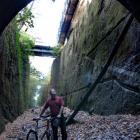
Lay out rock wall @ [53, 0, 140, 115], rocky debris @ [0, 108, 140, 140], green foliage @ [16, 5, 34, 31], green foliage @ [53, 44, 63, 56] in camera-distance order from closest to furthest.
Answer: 1. rocky debris @ [0, 108, 140, 140]
2. rock wall @ [53, 0, 140, 115]
3. green foliage @ [16, 5, 34, 31]
4. green foliage @ [53, 44, 63, 56]

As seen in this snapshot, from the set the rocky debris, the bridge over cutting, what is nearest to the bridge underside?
the rocky debris

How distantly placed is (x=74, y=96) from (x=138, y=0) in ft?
39.6

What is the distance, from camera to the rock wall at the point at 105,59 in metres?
10.1

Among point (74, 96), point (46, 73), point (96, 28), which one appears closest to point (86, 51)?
point (96, 28)

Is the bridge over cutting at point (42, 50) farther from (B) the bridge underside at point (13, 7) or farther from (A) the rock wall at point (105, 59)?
(B) the bridge underside at point (13, 7)

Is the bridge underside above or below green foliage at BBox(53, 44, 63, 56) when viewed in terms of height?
above

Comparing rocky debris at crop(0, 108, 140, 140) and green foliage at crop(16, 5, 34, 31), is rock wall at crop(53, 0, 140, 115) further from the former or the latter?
green foliage at crop(16, 5, 34, 31)

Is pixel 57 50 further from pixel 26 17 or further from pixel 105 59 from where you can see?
pixel 105 59

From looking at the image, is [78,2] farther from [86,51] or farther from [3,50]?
[3,50]

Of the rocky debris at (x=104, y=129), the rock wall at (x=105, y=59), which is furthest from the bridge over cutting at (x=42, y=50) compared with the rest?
the rocky debris at (x=104, y=129)

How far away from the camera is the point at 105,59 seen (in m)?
13.0

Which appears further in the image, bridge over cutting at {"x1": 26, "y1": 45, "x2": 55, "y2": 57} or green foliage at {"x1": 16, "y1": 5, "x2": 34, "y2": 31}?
bridge over cutting at {"x1": 26, "y1": 45, "x2": 55, "y2": 57}

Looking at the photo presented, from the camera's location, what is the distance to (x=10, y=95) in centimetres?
1733

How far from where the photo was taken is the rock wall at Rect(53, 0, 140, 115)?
10.1m
